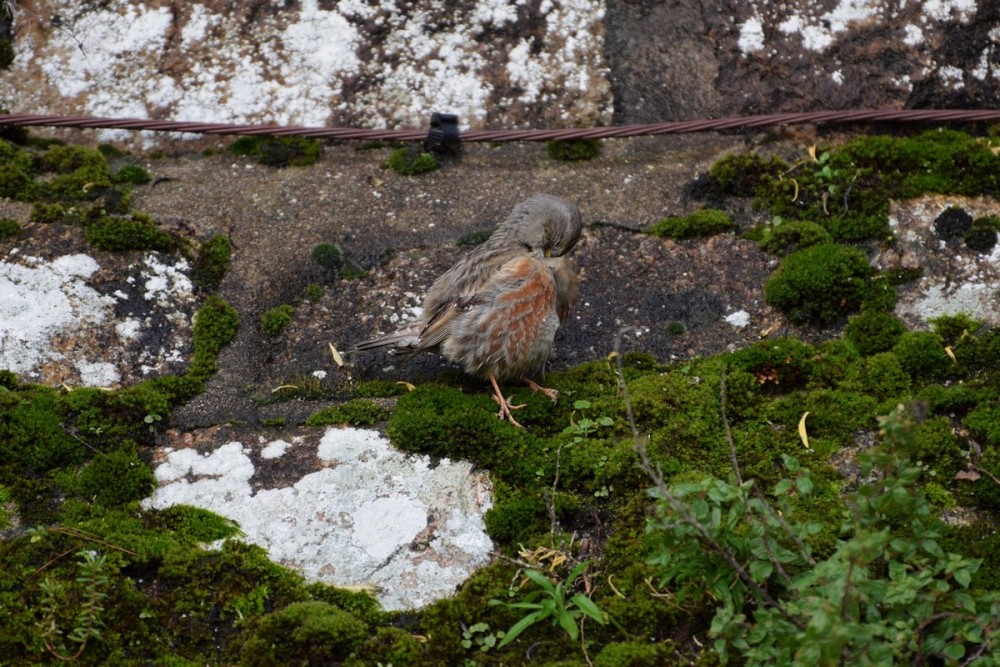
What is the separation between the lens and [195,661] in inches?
137

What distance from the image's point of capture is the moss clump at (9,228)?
5.03 metres

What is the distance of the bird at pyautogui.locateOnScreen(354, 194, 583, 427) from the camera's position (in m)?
4.95

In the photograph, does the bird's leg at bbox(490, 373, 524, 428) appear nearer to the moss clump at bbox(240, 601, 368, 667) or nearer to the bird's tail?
the bird's tail

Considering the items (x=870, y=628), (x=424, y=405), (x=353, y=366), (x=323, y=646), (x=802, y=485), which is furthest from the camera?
(x=353, y=366)

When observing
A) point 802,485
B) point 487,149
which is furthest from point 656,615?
point 487,149

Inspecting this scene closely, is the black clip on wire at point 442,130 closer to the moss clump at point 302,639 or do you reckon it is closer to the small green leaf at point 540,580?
the small green leaf at point 540,580

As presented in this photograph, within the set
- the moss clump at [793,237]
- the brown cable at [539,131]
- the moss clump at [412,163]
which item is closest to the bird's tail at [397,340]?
the moss clump at [412,163]

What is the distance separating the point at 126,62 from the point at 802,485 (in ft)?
14.4

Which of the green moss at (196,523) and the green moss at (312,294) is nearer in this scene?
the green moss at (196,523)

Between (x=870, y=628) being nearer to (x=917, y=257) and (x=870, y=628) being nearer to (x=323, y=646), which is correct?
(x=323, y=646)

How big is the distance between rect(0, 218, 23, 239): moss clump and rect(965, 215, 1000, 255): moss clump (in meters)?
4.53

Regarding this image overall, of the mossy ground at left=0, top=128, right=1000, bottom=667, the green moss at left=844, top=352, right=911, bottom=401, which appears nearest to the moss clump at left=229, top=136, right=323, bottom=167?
the mossy ground at left=0, top=128, right=1000, bottom=667

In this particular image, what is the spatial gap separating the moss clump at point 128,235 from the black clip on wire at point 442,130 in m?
1.42

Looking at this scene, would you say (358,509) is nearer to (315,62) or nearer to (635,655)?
(635,655)
